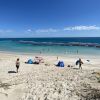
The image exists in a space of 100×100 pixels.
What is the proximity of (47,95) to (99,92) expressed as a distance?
2.99 metres

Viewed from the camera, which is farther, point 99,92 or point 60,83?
point 60,83

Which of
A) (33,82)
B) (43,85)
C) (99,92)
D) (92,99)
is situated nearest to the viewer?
(92,99)

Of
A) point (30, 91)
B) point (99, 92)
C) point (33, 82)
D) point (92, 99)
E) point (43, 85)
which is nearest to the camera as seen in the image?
point (92, 99)

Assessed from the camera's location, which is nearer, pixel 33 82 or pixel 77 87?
pixel 77 87

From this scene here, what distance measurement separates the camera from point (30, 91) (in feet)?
33.3

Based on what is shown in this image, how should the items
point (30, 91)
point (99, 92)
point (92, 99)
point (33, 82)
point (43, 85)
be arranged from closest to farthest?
point (92, 99) → point (99, 92) → point (30, 91) → point (43, 85) → point (33, 82)

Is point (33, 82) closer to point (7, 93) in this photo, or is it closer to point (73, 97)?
point (7, 93)

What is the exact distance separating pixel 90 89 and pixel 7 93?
5.07 meters

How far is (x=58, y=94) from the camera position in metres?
9.59

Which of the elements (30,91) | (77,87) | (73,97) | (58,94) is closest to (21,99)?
(30,91)

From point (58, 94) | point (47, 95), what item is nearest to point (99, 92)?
point (58, 94)

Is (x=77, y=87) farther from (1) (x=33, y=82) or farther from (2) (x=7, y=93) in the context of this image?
(2) (x=7, y=93)

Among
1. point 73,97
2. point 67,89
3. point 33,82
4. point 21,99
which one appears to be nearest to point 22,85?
point 33,82

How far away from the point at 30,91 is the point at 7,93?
54.3 inches
